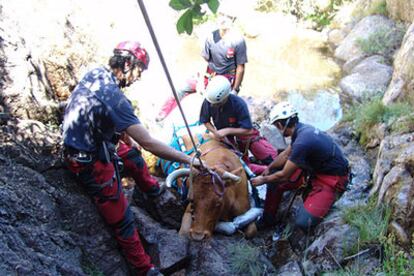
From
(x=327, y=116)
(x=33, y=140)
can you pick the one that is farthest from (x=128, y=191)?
(x=327, y=116)

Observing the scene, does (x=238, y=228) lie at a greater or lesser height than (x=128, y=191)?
lesser

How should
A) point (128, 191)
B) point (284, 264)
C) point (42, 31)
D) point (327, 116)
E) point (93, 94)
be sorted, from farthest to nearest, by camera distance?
point (327, 116), point (42, 31), point (128, 191), point (284, 264), point (93, 94)

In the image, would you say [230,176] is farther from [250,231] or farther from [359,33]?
[359,33]

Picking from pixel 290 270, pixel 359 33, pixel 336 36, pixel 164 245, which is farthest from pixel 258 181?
pixel 336 36

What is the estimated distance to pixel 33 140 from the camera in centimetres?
418

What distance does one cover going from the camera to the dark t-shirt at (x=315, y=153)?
4781 mm

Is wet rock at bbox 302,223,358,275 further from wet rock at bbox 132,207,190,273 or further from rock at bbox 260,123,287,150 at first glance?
rock at bbox 260,123,287,150

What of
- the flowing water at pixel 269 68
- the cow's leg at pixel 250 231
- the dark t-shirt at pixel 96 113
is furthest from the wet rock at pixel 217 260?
the flowing water at pixel 269 68

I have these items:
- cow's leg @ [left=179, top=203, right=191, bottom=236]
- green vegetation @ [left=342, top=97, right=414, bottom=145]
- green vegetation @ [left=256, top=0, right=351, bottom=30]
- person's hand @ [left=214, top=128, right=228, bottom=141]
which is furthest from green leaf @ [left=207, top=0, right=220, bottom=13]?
green vegetation @ [left=256, top=0, right=351, bottom=30]

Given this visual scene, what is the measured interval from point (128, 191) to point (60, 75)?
1.75 meters

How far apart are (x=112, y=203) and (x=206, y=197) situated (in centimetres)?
116

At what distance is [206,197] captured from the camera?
4766 mm

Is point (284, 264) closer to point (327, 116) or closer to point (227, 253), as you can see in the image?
point (227, 253)

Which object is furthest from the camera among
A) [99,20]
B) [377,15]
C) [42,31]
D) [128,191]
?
[377,15]
